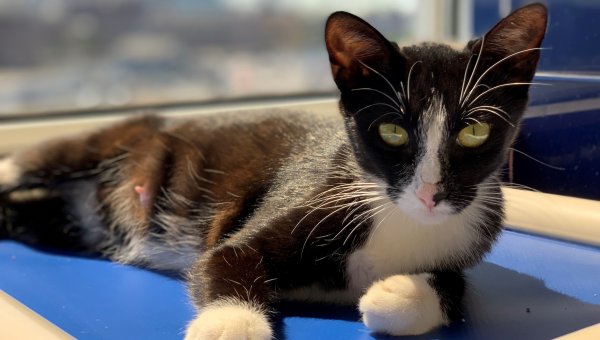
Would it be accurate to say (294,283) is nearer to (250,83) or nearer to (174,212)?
(174,212)

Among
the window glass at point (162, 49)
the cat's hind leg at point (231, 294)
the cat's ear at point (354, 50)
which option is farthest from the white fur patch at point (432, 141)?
the window glass at point (162, 49)

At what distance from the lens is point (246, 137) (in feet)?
4.66

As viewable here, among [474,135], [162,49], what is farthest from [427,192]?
[162,49]

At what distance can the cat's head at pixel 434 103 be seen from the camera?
95cm

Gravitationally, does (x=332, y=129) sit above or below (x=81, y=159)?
above

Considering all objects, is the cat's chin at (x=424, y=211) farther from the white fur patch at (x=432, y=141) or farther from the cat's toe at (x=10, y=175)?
the cat's toe at (x=10, y=175)

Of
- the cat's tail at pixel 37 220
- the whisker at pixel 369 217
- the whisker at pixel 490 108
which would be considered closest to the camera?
the whisker at pixel 490 108

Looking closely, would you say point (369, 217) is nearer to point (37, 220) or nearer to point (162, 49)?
point (37, 220)

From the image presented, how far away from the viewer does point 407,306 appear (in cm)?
93

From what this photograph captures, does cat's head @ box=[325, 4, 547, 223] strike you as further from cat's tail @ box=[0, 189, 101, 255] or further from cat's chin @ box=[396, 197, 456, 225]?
cat's tail @ box=[0, 189, 101, 255]

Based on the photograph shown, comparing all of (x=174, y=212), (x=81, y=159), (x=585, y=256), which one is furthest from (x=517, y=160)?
(x=81, y=159)

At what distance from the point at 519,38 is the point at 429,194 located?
273 millimetres

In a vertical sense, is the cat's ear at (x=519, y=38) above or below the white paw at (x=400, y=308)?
above

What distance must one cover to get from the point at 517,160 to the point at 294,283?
66 centimetres
